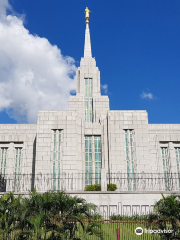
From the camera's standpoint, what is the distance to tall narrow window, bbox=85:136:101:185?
29359mm

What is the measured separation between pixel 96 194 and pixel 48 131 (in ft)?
35.3

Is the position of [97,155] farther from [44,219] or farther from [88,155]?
[44,219]

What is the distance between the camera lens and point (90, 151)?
98.5ft

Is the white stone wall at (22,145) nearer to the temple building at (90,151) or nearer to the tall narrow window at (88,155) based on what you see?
the temple building at (90,151)

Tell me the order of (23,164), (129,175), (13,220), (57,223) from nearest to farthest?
(57,223), (13,220), (129,175), (23,164)

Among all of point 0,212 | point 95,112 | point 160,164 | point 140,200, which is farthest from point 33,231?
point 95,112

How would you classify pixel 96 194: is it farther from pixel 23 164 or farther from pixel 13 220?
pixel 23 164

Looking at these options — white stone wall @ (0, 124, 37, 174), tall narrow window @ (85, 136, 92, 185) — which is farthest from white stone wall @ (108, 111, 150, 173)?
white stone wall @ (0, 124, 37, 174)

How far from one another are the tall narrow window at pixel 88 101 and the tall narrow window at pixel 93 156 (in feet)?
25.4

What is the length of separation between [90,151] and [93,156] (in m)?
0.67

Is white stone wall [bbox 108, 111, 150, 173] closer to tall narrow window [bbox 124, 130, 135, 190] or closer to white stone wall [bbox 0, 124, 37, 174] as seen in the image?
tall narrow window [bbox 124, 130, 135, 190]

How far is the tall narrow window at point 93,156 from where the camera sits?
29.4 m

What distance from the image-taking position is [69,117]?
29625 millimetres

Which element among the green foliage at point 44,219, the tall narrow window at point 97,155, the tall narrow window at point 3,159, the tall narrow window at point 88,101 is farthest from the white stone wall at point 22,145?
the green foliage at point 44,219
